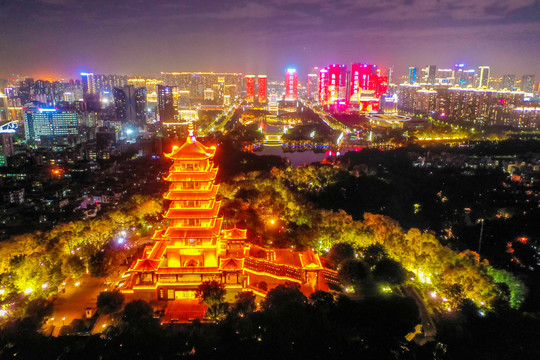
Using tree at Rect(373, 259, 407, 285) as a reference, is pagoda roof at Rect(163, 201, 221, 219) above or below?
above

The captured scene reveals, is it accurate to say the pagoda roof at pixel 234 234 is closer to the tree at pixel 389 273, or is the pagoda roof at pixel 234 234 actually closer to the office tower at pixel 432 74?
the tree at pixel 389 273

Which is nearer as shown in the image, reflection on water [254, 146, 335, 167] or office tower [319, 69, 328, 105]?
reflection on water [254, 146, 335, 167]

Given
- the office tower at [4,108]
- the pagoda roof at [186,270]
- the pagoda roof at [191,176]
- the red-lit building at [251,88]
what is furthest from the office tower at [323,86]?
the pagoda roof at [186,270]

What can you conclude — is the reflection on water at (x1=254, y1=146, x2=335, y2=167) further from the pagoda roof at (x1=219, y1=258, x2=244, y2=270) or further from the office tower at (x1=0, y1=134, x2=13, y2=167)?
the pagoda roof at (x1=219, y1=258, x2=244, y2=270)

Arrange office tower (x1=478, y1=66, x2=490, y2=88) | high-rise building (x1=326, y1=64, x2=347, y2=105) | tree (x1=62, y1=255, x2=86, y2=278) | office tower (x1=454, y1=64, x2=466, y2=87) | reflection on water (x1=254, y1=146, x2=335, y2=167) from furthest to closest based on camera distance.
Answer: office tower (x1=454, y1=64, x2=466, y2=87) < office tower (x1=478, y1=66, x2=490, y2=88) < high-rise building (x1=326, y1=64, x2=347, y2=105) < reflection on water (x1=254, y1=146, x2=335, y2=167) < tree (x1=62, y1=255, x2=86, y2=278)

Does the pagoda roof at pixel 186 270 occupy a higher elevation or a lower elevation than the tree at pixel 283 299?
lower

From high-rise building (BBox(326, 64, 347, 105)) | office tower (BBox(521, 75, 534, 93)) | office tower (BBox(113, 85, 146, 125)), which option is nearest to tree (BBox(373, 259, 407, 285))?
office tower (BBox(113, 85, 146, 125))

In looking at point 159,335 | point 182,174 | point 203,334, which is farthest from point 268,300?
point 182,174
